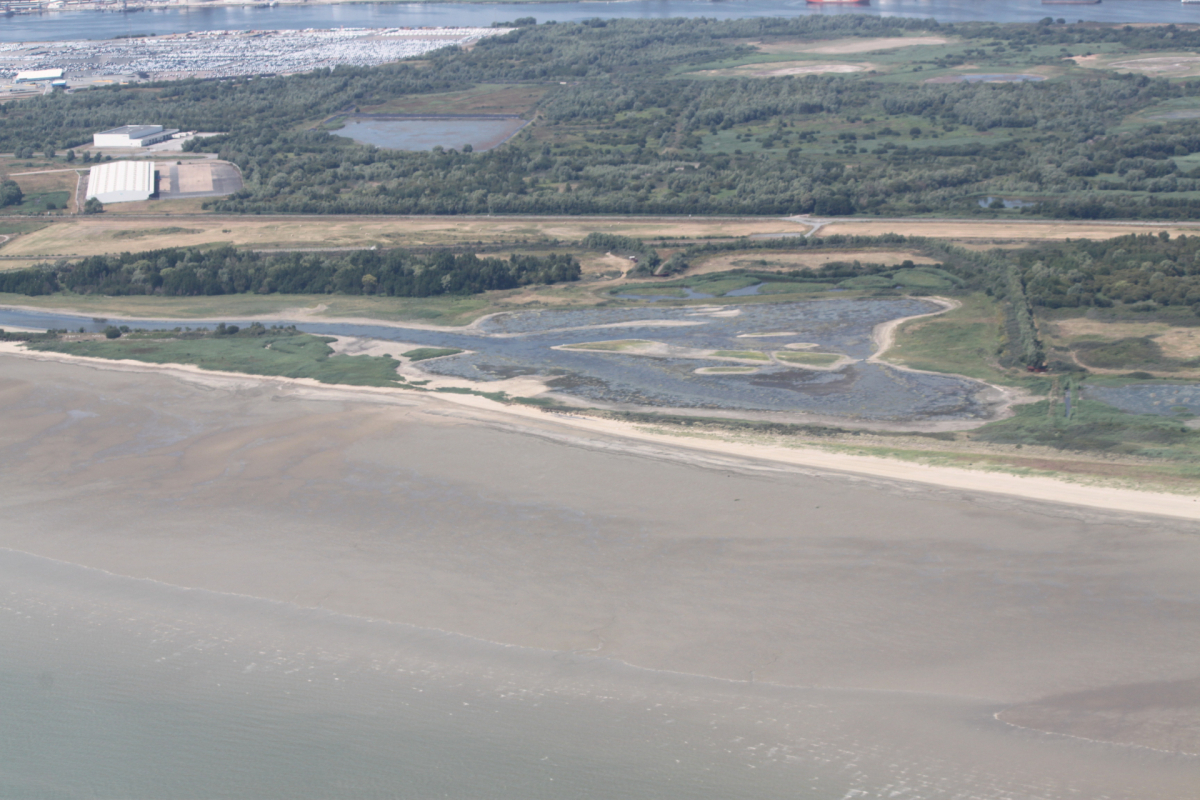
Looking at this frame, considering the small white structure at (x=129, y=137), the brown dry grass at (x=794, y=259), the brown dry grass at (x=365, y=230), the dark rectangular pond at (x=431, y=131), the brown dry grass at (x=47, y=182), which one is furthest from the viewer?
the dark rectangular pond at (x=431, y=131)

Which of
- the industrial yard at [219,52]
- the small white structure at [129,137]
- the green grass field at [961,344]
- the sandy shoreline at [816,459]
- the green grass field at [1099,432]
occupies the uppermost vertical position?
the industrial yard at [219,52]

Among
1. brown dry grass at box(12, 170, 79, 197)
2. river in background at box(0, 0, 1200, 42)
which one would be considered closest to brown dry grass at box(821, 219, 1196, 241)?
brown dry grass at box(12, 170, 79, 197)

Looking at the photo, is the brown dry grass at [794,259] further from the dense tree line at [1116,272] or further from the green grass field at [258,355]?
the green grass field at [258,355]

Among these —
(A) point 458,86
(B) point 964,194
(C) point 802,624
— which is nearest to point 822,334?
(C) point 802,624

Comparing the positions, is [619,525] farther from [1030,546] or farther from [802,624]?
[1030,546]

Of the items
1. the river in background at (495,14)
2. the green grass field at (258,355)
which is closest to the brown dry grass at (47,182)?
the green grass field at (258,355)

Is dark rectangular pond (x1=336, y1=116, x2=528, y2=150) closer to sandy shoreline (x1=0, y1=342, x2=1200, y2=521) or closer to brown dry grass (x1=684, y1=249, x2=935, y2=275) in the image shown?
brown dry grass (x1=684, y1=249, x2=935, y2=275)

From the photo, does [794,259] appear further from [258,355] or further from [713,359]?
[258,355]
